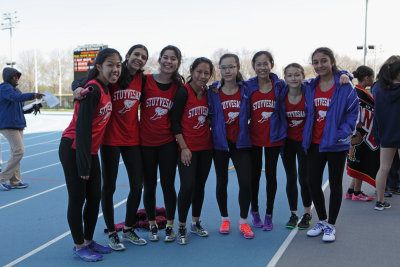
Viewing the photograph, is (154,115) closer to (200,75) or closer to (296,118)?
(200,75)

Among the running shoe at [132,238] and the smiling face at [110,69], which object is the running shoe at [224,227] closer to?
the running shoe at [132,238]

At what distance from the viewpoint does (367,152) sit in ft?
17.7

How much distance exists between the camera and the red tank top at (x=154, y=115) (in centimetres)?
366

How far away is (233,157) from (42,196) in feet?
11.6

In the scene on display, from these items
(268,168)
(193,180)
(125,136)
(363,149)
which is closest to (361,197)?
(363,149)

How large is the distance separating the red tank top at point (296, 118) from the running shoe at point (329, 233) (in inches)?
38.3

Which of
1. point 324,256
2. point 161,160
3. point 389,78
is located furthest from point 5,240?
point 389,78

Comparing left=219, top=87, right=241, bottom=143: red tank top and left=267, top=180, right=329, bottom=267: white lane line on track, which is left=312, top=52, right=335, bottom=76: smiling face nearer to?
left=219, top=87, right=241, bottom=143: red tank top

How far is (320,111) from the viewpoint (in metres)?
3.73

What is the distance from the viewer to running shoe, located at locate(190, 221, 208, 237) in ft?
13.0

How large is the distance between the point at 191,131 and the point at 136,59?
914mm

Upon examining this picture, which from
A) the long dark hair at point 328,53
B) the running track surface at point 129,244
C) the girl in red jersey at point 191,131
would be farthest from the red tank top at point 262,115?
the running track surface at point 129,244

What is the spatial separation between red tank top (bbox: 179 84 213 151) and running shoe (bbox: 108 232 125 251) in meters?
1.18

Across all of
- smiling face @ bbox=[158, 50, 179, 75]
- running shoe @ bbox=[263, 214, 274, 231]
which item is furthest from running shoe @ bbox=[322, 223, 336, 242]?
smiling face @ bbox=[158, 50, 179, 75]
